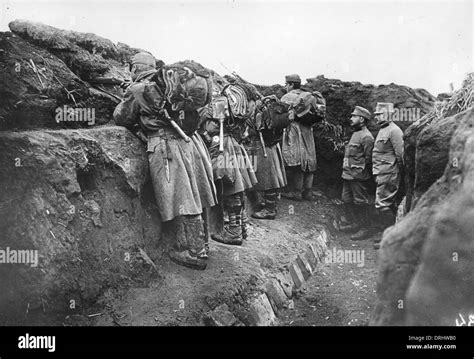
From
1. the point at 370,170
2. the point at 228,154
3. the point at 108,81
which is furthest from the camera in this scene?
the point at 370,170

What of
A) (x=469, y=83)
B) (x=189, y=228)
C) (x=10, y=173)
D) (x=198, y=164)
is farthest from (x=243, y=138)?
(x=10, y=173)

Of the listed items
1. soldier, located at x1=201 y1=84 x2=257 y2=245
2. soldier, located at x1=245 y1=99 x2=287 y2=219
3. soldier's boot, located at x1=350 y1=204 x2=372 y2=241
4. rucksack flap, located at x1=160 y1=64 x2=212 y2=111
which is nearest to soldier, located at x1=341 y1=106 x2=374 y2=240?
soldier's boot, located at x1=350 y1=204 x2=372 y2=241

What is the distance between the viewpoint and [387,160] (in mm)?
8797

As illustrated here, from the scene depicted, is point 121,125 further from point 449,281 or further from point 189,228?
point 449,281

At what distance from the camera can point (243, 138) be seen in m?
7.86

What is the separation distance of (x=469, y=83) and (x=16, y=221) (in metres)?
4.46

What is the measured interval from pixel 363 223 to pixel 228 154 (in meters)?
3.82

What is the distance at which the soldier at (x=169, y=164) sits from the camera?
5.73m
